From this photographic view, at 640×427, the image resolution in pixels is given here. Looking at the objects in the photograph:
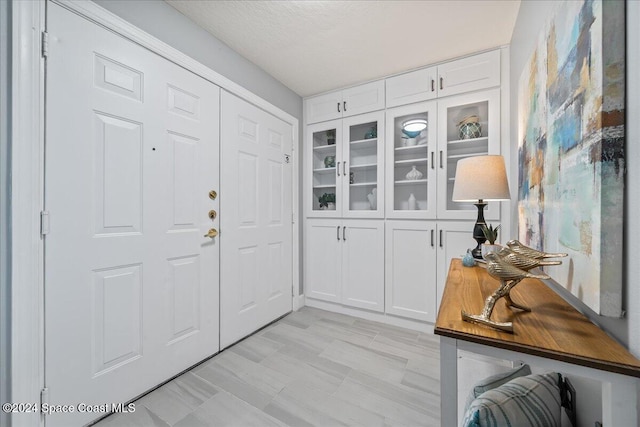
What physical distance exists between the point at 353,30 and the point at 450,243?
197 centimetres

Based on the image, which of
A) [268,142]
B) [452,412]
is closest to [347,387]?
[452,412]

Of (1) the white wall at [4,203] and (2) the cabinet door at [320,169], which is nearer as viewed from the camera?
(1) the white wall at [4,203]

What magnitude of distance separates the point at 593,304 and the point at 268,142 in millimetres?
2468

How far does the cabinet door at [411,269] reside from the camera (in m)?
2.41

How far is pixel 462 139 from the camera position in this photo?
233cm

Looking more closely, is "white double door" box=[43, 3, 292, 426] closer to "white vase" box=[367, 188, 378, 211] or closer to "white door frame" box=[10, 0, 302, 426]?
"white door frame" box=[10, 0, 302, 426]

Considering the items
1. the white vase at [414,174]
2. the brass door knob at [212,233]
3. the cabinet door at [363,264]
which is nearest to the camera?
the brass door knob at [212,233]

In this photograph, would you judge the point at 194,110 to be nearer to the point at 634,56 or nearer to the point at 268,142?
the point at 268,142

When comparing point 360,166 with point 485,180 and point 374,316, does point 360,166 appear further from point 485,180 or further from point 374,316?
point 374,316

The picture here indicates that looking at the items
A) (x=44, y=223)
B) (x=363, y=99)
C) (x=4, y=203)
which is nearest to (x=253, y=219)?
(x=44, y=223)

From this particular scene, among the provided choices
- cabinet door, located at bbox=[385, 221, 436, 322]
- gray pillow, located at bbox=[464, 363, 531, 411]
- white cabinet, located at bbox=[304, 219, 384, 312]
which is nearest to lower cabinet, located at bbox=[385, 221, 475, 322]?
cabinet door, located at bbox=[385, 221, 436, 322]

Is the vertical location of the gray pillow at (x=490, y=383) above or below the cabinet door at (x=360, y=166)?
below

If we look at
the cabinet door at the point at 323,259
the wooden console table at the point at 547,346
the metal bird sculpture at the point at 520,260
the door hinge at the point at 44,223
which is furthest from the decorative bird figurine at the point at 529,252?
the cabinet door at the point at 323,259

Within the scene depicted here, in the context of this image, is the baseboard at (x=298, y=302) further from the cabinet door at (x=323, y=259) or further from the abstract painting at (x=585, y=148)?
the abstract painting at (x=585, y=148)
